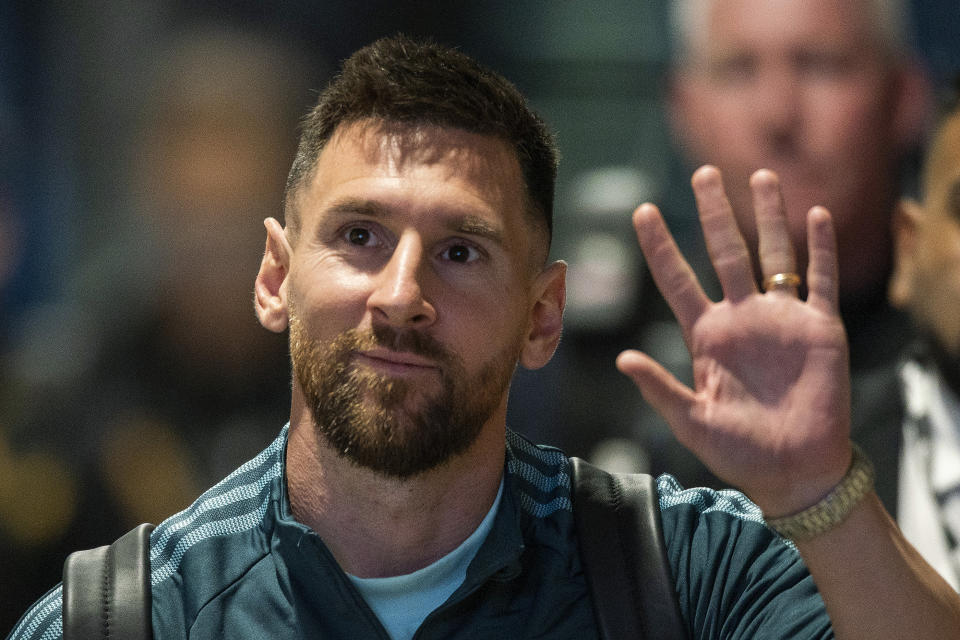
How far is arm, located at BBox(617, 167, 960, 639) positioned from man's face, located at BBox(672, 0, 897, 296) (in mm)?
1811

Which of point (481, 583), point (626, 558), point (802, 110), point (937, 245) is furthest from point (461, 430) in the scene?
point (802, 110)

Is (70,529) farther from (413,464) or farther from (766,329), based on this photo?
(766,329)

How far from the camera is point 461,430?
2430 mm

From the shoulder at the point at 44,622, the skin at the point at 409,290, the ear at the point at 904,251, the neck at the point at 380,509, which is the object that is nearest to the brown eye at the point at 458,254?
the skin at the point at 409,290

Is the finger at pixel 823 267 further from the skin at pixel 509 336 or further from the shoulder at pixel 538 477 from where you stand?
the shoulder at pixel 538 477

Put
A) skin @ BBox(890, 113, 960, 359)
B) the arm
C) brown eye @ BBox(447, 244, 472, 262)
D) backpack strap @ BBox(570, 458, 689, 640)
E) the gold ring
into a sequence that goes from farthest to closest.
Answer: skin @ BBox(890, 113, 960, 359), brown eye @ BBox(447, 244, 472, 262), backpack strap @ BBox(570, 458, 689, 640), the gold ring, the arm

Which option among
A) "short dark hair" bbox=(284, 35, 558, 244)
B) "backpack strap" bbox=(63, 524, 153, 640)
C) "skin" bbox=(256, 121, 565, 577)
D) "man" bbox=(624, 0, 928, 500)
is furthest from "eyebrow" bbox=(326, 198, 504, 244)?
"man" bbox=(624, 0, 928, 500)

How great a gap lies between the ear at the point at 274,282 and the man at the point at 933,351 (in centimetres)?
196

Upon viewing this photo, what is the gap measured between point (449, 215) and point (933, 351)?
2.02 m

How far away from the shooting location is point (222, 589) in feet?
7.82

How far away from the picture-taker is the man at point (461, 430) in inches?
84.6

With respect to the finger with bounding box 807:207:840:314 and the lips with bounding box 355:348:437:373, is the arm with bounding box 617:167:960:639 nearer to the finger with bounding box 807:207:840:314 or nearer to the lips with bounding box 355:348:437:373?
the finger with bounding box 807:207:840:314

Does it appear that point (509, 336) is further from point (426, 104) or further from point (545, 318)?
point (426, 104)

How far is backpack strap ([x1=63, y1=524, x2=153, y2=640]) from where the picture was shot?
2176mm
